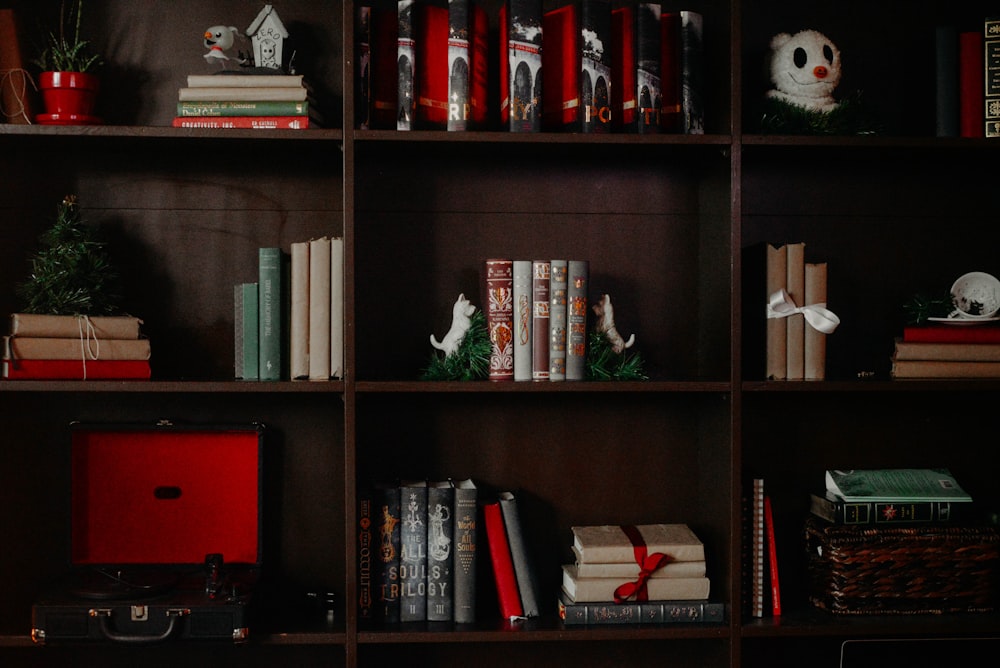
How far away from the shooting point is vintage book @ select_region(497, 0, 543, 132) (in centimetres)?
181

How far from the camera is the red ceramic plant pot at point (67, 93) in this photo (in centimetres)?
184

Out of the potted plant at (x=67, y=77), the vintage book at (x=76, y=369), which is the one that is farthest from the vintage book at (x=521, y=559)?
the potted plant at (x=67, y=77)

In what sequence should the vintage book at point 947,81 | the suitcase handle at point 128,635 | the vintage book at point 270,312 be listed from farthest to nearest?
the vintage book at point 947,81 < the vintage book at point 270,312 < the suitcase handle at point 128,635

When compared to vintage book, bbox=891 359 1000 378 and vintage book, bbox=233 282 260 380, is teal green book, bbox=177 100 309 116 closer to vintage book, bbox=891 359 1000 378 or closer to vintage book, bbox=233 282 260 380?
vintage book, bbox=233 282 260 380

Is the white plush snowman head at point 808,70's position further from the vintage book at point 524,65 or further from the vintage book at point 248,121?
the vintage book at point 248,121

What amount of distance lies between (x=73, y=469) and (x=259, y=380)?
0.53m

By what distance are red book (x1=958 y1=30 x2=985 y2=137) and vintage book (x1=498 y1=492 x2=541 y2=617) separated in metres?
1.28

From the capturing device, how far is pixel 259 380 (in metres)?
1.80

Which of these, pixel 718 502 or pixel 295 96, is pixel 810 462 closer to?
pixel 718 502

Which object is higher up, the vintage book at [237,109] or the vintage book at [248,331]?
the vintage book at [237,109]

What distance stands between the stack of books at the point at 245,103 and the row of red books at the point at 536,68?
134mm

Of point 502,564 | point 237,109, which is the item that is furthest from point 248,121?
point 502,564

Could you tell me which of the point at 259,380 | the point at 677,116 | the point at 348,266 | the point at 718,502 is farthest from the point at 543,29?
the point at 718,502

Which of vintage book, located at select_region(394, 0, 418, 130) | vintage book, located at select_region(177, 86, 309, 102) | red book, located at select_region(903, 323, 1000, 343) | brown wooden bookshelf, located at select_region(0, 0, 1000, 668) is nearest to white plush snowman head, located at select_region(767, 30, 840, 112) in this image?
brown wooden bookshelf, located at select_region(0, 0, 1000, 668)
